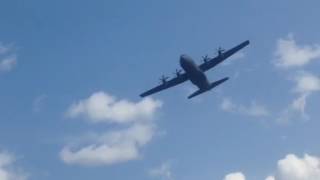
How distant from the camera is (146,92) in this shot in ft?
628

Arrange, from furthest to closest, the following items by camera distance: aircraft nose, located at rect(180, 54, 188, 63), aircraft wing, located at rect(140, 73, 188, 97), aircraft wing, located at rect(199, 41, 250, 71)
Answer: aircraft wing, located at rect(140, 73, 188, 97), aircraft wing, located at rect(199, 41, 250, 71), aircraft nose, located at rect(180, 54, 188, 63)

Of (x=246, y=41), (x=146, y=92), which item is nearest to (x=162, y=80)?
(x=146, y=92)

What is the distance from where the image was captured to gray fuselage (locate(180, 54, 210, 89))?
177500mm

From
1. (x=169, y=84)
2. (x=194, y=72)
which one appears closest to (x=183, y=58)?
(x=194, y=72)

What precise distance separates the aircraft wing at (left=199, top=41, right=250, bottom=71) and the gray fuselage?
7.68 feet

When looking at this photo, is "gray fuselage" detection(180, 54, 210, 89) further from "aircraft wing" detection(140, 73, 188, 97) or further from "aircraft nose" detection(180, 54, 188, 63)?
"aircraft wing" detection(140, 73, 188, 97)

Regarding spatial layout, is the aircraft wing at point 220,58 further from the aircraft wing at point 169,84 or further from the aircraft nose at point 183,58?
the aircraft nose at point 183,58

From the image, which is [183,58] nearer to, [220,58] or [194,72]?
[194,72]

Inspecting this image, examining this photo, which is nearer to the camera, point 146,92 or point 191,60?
point 191,60

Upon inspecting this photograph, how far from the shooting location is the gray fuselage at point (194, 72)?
178 m

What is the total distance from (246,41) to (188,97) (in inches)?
544

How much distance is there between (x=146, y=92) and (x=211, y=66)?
45.5ft

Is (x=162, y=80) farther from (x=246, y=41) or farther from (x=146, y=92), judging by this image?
(x=246, y=41)

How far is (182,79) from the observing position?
185 meters
